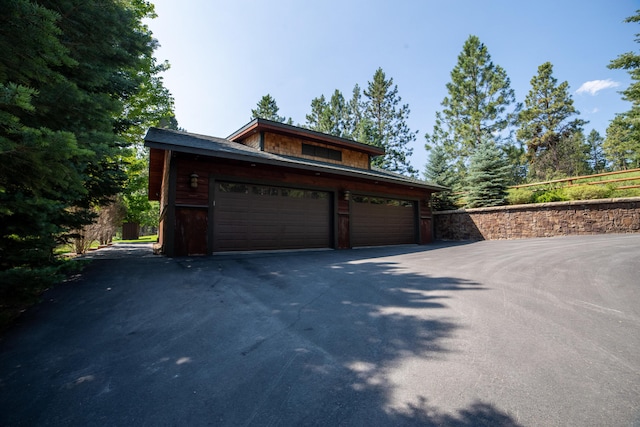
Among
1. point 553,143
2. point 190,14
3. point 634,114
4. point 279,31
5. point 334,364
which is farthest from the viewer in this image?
point 553,143

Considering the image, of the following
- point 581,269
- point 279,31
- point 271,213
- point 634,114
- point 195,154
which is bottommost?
point 581,269

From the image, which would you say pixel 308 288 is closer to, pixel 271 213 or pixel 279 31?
pixel 271 213

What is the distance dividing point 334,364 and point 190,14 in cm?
910

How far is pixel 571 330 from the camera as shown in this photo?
8.04 ft

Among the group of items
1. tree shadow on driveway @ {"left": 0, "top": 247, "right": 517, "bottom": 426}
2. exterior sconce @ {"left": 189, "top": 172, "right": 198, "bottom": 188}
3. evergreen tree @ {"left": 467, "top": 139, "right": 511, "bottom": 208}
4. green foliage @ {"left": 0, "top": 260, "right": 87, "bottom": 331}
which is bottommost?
tree shadow on driveway @ {"left": 0, "top": 247, "right": 517, "bottom": 426}

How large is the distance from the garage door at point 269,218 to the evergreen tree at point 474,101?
54.4ft

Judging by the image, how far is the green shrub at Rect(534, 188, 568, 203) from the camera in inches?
440

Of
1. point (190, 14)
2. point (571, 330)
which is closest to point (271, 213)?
point (190, 14)

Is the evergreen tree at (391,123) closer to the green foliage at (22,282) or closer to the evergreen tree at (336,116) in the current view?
the evergreen tree at (336,116)

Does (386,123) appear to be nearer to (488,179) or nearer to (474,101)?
(474,101)

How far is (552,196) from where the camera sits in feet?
36.9

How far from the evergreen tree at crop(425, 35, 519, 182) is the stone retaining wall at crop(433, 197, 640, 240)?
9.52 m

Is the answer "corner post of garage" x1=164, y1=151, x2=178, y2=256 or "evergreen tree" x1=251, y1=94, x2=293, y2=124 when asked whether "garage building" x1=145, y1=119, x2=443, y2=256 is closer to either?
"corner post of garage" x1=164, y1=151, x2=178, y2=256

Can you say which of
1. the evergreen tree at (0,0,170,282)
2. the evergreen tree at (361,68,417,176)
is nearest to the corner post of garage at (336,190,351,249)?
the evergreen tree at (0,0,170,282)
